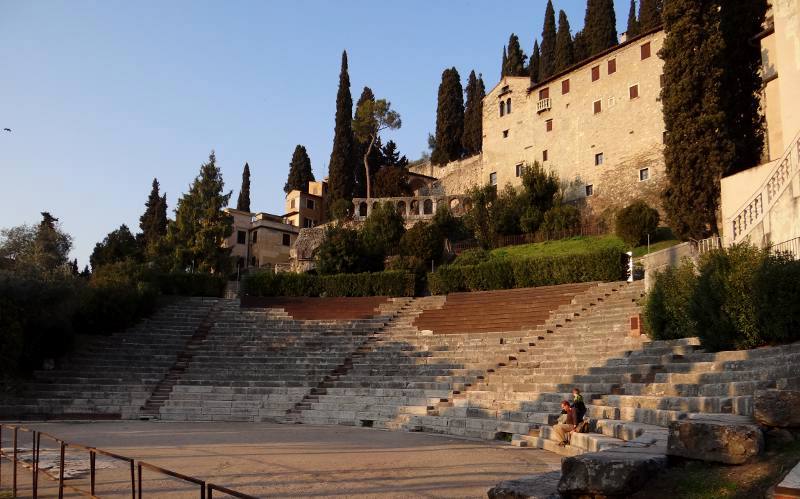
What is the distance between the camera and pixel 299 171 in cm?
7562

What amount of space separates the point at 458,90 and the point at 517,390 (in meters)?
54.1

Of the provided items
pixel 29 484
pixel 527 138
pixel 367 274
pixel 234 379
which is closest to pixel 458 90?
pixel 527 138

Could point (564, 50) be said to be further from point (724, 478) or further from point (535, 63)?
point (724, 478)

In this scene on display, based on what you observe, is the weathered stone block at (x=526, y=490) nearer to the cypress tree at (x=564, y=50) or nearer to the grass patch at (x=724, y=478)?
the grass patch at (x=724, y=478)

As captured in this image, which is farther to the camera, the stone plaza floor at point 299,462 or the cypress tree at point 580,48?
the cypress tree at point 580,48

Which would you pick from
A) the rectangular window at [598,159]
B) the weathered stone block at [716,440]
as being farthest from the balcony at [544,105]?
the weathered stone block at [716,440]

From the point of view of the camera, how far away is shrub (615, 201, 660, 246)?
36.3 meters

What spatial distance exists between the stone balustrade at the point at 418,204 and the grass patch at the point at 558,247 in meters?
9.95

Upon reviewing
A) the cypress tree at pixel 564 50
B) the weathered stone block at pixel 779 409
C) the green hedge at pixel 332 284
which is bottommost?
the weathered stone block at pixel 779 409

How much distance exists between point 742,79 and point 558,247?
1573 cm

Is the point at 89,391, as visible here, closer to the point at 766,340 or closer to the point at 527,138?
the point at 766,340

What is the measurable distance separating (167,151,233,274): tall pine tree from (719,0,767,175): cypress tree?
109 feet

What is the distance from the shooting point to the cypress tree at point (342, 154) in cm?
5925

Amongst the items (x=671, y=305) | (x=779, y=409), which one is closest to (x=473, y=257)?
(x=671, y=305)
